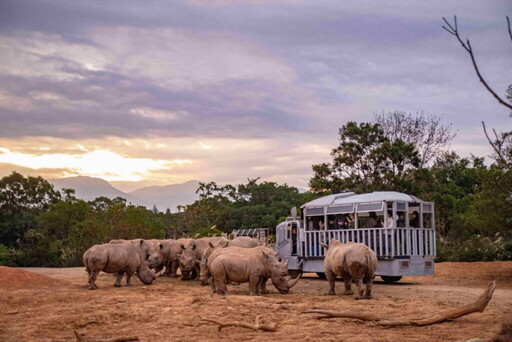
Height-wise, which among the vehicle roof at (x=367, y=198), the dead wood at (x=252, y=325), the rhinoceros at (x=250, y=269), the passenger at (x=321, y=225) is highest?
the vehicle roof at (x=367, y=198)

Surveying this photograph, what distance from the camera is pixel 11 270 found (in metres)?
22.3

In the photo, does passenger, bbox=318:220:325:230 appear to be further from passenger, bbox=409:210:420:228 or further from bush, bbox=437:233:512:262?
bush, bbox=437:233:512:262

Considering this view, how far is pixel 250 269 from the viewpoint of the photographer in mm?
17875

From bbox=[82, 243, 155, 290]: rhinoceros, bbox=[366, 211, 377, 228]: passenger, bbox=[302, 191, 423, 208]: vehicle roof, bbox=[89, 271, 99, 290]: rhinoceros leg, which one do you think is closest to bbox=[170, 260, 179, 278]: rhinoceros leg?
bbox=[82, 243, 155, 290]: rhinoceros

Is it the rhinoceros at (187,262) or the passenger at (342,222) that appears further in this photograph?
the rhinoceros at (187,262)

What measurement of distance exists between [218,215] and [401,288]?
3676cm

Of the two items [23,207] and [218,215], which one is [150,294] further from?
[23,207]

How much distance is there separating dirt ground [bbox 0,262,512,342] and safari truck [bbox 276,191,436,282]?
0.83 meters

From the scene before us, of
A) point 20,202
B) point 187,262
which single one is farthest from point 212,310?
point 20,202

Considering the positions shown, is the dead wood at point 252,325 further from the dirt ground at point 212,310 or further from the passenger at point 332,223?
the passenger at point 332,223

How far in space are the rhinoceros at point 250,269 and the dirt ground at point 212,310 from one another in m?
0.49

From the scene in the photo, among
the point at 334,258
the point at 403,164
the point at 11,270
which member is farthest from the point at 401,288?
the point at 403,164

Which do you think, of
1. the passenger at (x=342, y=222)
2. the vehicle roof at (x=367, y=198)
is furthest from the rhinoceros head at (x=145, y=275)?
the passenger at (x=342, y=222)

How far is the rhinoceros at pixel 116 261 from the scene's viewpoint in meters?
21.0
